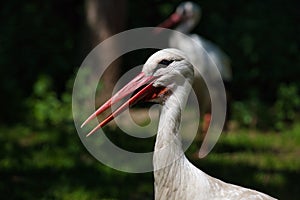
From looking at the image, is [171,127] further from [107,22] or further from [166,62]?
[107,22]

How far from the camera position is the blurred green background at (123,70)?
22.2 ft

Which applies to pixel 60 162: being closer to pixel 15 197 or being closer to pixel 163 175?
pixel 15 197

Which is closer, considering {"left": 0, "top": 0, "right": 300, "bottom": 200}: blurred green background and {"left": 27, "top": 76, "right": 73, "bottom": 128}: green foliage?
{"left": 0, "top": 0, "right": 300, "bottom": 200}: blurred green background

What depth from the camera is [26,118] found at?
9.76m

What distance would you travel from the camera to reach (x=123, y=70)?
36.9 ft

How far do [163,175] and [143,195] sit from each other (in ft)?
8.54

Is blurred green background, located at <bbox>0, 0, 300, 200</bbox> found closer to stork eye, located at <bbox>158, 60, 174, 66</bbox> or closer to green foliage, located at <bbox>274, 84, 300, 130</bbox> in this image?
green foliage, located at <bbox>274, 84, 300, 130</bbox>

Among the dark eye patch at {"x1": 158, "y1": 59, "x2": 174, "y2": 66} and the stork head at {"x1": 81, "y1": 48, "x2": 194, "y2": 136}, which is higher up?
the dark eye patch at {"x1": 158, "y1": 59, "x2": 174, "y2": 66}

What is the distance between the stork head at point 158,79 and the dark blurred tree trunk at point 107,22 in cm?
647

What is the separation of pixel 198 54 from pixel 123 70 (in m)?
2.64

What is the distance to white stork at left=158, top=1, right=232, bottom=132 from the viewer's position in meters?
8.59

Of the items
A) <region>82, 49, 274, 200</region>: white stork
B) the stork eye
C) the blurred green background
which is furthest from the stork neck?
the blurred green background

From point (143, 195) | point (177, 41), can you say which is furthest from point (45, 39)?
point (143, 195)

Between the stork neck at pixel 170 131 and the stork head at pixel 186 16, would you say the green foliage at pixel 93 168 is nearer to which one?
the stork head at pixel 186 16
